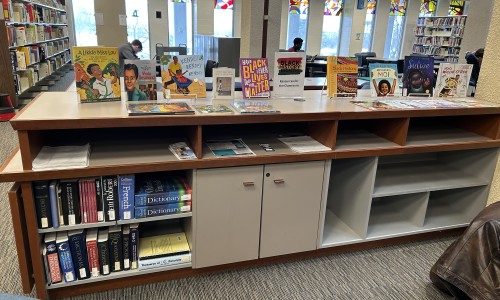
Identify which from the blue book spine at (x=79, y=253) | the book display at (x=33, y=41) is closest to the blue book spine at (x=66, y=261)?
the blue book spine at (x=79, y=253)

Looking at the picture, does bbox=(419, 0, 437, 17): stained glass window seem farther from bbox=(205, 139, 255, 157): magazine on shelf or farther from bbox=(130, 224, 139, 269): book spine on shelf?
bbox=(130, 224, 139, 269): book spine on shelf

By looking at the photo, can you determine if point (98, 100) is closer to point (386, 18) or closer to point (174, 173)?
point (174, 173)

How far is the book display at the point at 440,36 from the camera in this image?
10.5 m

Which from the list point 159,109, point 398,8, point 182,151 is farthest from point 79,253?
point 398,8

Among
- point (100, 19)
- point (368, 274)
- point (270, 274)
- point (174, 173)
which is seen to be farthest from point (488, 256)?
point (100, 19)

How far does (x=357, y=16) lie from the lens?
11.3m

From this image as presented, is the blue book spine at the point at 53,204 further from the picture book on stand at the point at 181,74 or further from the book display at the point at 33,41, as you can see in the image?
the book display at the point at 33,41

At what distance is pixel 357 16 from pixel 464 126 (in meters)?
9.60

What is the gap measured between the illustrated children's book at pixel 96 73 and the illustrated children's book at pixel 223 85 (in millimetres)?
531

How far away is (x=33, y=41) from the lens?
689 cm

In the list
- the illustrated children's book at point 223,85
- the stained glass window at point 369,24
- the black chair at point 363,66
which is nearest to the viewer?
the illustrated children's book at point 223,85

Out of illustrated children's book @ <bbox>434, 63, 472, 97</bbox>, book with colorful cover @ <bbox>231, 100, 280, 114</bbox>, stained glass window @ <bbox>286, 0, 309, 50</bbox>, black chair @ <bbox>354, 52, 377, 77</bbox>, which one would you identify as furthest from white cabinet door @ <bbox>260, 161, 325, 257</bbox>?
stained glass window @ <bbox>286, 0, 309, 50</bbox>

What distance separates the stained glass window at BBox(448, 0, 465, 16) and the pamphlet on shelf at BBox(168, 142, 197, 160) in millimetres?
13162

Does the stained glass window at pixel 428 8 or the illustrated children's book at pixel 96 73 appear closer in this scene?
the illustrated children's book at pixel 96 73
